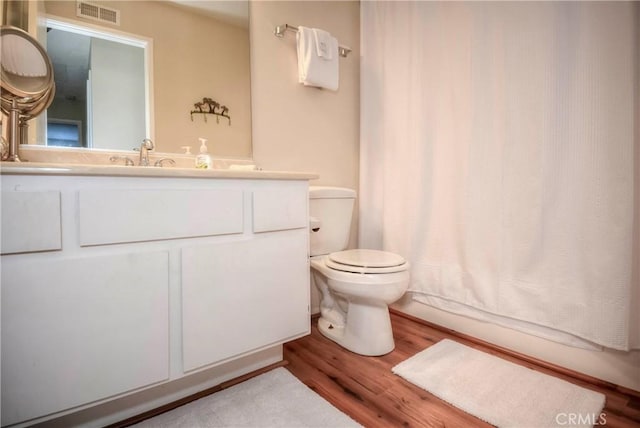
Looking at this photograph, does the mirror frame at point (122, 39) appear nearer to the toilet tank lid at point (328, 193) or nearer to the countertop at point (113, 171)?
the countertop at point (113, 171)

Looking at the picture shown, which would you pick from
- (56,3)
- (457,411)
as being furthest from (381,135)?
(56,3)

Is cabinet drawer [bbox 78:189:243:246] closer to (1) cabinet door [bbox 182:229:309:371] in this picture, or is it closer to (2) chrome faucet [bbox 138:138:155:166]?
(1) cabinet door [bbox 182:229:309:371]

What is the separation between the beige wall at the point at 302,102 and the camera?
5.57ft

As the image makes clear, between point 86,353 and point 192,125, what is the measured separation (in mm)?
1033

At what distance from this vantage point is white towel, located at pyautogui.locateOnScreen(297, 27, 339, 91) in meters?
1.77

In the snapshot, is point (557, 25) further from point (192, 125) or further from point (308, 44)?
point (192, 125)

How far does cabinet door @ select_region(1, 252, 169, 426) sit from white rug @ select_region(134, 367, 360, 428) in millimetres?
205

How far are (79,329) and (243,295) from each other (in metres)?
0.47

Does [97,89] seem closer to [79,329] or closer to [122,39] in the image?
[122,39]

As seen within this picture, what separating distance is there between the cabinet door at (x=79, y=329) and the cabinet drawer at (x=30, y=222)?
3 cm

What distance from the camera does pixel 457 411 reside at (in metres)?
1.08

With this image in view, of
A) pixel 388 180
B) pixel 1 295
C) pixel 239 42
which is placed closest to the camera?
pixel 1 295

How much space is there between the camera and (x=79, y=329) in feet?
2.74

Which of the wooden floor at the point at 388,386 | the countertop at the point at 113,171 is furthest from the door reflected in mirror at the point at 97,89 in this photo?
the wooden floor at the point at 388,386
